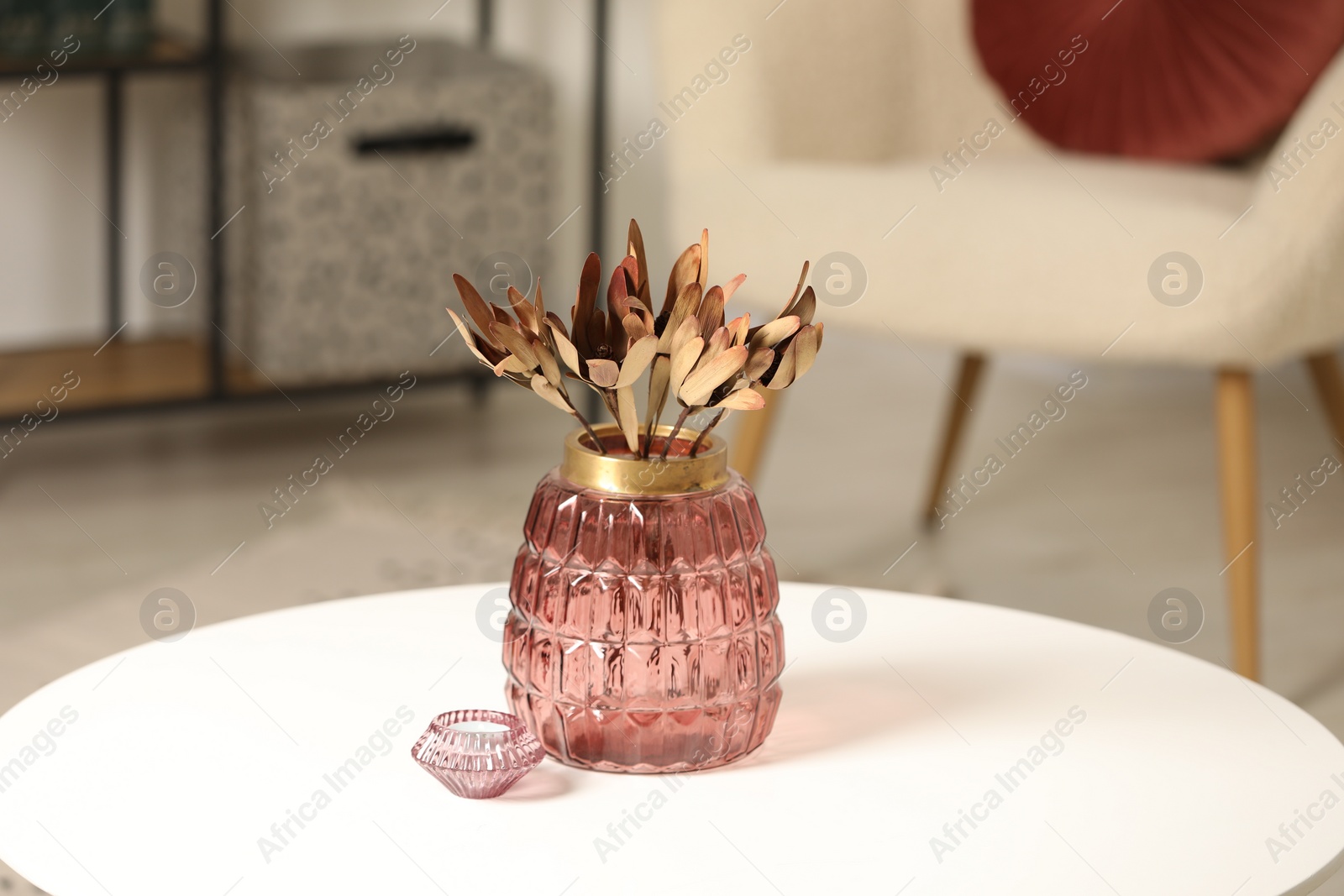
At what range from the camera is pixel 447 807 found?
655 millimetres

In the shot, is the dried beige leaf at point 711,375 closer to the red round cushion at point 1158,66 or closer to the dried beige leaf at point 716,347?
the dried beige leaf at point 716,347

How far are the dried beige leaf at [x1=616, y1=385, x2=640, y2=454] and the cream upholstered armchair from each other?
0.79 meters

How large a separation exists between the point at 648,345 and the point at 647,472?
0.19ft

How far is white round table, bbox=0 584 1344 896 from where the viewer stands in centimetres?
61

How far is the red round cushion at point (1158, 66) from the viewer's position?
1696 millimetres

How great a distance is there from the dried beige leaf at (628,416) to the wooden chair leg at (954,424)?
1169mm

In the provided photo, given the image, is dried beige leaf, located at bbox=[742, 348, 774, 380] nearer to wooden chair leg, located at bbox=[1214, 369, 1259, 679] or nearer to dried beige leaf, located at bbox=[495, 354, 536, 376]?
dried beige leaf, located at bbox=[495, 354, 536, 376]

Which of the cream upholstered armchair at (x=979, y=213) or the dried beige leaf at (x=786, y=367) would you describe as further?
the cream upholstered armchair at (x=979, y=213)

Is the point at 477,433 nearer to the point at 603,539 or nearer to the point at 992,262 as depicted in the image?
the point at 992,262

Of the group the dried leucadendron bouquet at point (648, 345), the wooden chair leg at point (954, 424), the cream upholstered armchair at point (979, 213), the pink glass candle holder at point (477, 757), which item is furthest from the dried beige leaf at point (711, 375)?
the wooden chair leg at point (954, 424)

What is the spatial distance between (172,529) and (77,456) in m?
0.32

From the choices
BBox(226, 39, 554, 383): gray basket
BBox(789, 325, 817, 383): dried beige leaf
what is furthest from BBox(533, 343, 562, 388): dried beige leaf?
BBox(226, 39, 554, 383): gray basket

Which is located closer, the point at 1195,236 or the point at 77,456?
the point at 1195,236

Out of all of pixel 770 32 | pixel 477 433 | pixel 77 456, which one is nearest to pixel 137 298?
pixel 77 456
